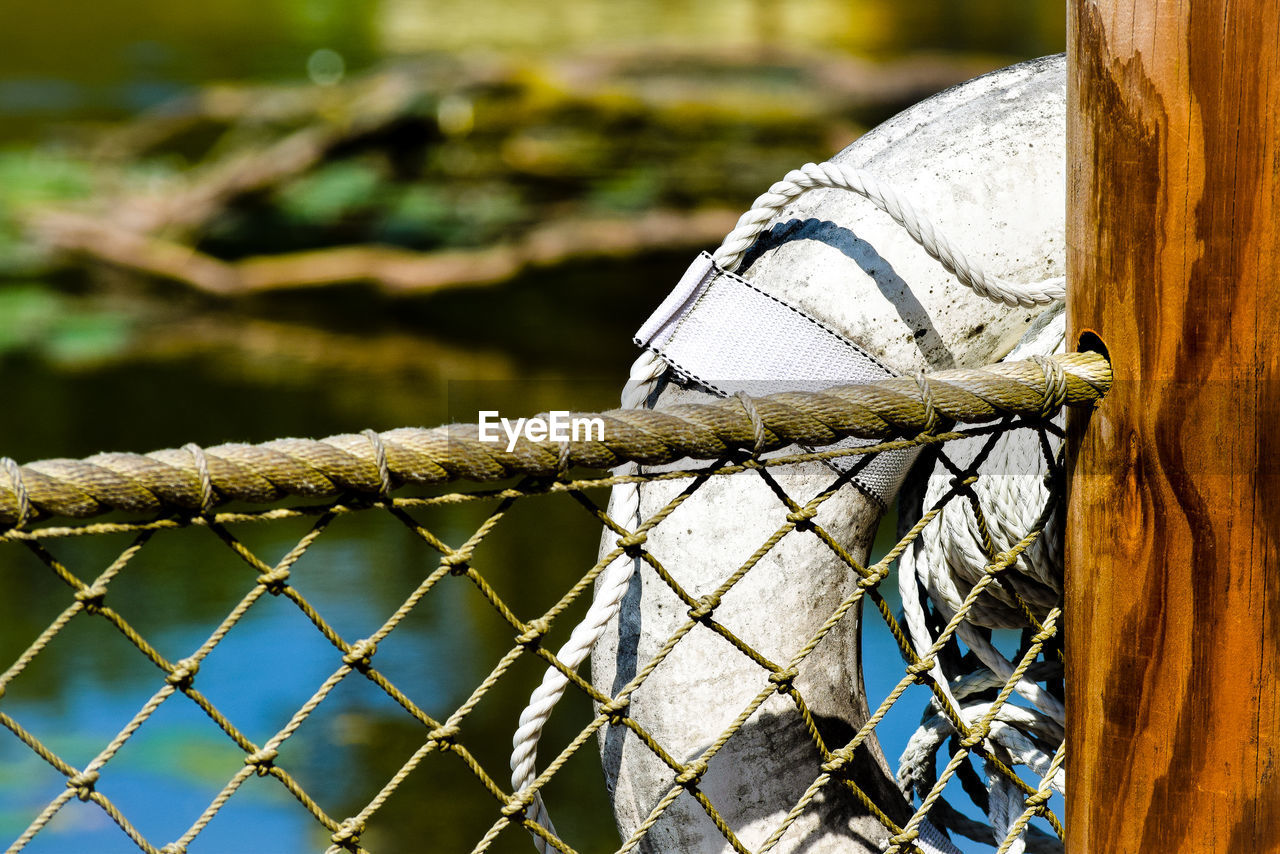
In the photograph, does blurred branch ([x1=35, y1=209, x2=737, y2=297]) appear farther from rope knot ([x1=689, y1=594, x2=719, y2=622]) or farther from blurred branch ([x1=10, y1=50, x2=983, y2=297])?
rope knot ([x1=689, y1=594, x2=719, y2=622])

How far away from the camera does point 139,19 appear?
3.24 m

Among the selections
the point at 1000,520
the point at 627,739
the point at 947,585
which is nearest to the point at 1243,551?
the point at 1000,520

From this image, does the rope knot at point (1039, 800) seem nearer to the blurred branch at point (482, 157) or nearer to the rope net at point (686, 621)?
the rope net at point (686, 621)

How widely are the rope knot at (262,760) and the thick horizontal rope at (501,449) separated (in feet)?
0.45

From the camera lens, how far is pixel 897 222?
0.76 m

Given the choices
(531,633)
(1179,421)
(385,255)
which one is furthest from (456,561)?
(385,255)

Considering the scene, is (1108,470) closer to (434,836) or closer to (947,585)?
(947,585)

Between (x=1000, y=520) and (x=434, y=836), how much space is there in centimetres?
193

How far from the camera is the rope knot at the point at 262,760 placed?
1.86ft

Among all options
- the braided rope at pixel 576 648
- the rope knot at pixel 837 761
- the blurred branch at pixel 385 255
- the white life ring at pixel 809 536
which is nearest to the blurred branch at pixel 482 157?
the blurred branch at pixel 385 255

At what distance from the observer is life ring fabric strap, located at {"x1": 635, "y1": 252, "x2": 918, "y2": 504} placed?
771 millimetres

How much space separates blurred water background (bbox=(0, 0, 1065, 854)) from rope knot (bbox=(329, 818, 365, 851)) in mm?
2450

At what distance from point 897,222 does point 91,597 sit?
0.55 metres

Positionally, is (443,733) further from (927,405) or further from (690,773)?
(927,405)
